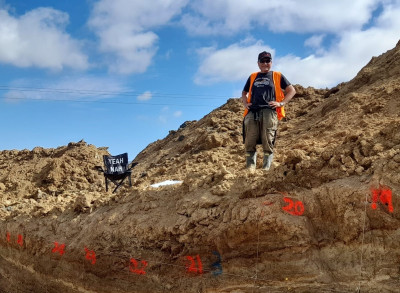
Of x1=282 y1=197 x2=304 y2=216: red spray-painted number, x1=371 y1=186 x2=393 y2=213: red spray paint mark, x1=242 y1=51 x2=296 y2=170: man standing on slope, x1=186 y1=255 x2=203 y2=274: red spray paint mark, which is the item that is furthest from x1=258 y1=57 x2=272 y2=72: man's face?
x1=186 y1=255 x2=203 y2=274: red spray paint mark

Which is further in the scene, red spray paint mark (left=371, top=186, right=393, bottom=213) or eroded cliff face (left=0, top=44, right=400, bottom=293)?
eroded cliff face (left=0, top=44, right=400, bottom=293)

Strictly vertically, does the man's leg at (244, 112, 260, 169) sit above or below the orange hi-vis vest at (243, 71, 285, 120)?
below

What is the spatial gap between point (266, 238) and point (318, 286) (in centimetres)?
68

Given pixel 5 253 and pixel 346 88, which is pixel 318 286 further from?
pixel 346 88

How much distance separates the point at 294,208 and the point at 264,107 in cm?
182

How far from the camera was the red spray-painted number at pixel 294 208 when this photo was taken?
13.6 ft

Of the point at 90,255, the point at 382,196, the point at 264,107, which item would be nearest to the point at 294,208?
the point at 382,196

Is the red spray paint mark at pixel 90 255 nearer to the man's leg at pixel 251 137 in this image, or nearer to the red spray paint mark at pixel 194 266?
the red spray paint mark at pixel 194 266

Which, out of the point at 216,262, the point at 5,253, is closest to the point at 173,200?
the point at 216,262

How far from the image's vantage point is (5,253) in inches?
286

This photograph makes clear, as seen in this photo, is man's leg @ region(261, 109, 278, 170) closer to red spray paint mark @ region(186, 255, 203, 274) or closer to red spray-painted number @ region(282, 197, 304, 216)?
red spray-painted number @ region(282, 197, 304, 216)

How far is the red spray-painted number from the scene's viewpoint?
13.6ft

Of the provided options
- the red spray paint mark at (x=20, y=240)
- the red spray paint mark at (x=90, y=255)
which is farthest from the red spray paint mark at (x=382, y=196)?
the red spray paint mark at (x=20, y=240)

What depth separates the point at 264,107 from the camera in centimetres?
557
